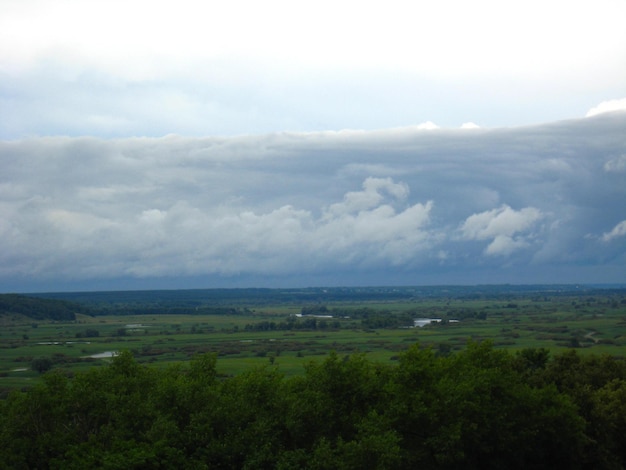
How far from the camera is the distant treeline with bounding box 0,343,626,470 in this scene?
41.3m

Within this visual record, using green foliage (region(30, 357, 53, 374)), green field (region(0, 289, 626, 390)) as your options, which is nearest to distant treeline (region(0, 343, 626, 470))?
green field (region(0, 289, 626, 390))

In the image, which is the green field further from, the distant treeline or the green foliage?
the distant treeline

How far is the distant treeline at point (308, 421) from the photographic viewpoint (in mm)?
41344

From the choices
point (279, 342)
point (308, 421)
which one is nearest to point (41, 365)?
point (279, 342)

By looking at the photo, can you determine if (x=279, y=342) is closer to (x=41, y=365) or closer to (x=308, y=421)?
(x=41, y=365)

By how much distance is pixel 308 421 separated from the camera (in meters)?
45.4

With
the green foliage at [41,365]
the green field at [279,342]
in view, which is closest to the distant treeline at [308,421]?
the green field at [279,342]

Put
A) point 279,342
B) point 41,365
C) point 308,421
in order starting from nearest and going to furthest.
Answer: point 308,421, point 41,365, point 279,342

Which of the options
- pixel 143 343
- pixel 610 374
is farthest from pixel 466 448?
pixel 143 343

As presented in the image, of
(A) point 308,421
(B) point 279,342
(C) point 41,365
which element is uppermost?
(A) point 308,421

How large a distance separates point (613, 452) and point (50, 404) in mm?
39568

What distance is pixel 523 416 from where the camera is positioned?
160 ft

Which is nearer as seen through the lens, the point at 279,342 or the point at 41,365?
the point at 41,365

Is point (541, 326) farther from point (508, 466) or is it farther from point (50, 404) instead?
point (50, 404)
